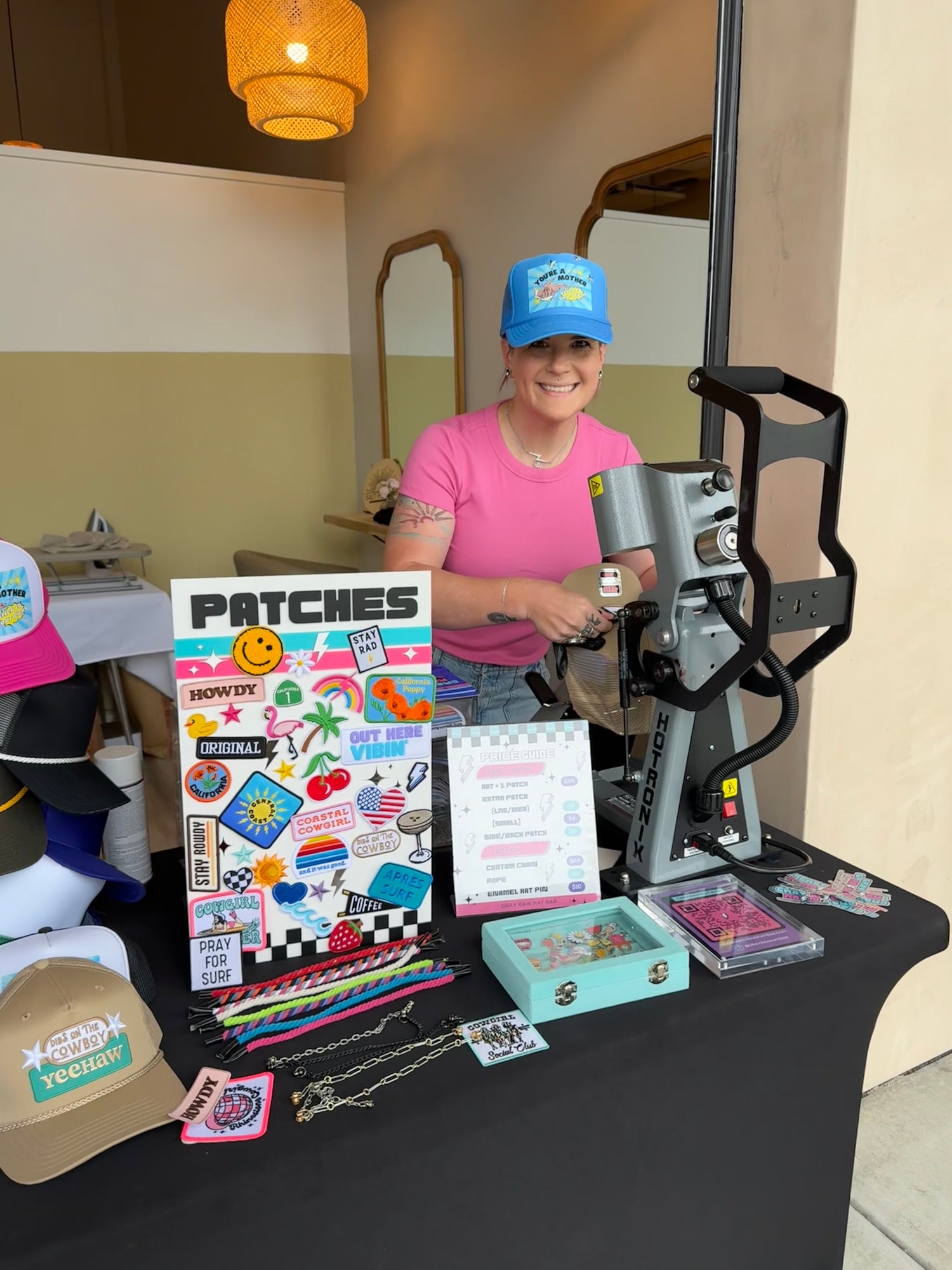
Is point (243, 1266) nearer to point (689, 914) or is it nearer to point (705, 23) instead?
point (689, 914)

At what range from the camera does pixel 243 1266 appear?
0.70m

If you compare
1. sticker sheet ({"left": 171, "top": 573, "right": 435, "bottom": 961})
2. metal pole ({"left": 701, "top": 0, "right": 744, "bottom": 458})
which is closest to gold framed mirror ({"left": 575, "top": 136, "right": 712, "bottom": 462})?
metal pole ({"left": 701, "top": 0, "right": 744, "bottom": 458})

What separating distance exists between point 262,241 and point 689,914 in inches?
161

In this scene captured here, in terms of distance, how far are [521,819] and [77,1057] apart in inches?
19.5

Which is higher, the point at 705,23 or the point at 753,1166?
the point at 705,23

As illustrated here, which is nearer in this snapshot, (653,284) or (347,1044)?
(347,1044)

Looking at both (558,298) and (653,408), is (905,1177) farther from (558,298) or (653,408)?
(653,408)

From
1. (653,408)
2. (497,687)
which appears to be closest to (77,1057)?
(497,687)

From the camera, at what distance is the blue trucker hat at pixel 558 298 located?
1.25 m

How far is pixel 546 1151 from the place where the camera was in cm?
Answer: 82

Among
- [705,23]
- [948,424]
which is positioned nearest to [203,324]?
[705,23]

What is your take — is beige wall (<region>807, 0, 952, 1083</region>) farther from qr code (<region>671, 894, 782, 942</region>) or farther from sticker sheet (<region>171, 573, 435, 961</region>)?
sticker sheet (<region>171, 573, 435, 961</region>)

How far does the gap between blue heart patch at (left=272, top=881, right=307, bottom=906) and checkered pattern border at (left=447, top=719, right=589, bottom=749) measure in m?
0.22

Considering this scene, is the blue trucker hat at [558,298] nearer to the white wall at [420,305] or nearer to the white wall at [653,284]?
the white wall at [653,284]
